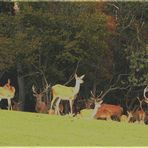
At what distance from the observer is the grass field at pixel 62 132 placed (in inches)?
264

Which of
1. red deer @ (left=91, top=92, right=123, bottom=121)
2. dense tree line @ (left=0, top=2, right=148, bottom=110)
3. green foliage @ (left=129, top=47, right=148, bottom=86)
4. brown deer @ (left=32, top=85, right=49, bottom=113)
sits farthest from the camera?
green foliage @ (left=129, top=47, right=148, bottom=86)

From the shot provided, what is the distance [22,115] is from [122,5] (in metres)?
9.14

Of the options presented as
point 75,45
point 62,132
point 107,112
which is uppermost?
point 75,45

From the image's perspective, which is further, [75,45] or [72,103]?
[75,45]

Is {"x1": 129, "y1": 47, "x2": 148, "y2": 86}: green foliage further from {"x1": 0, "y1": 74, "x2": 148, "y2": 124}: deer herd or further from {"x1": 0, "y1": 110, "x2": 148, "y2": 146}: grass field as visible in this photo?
{"x1": 0, "y1": 110, "x2": 148, "y2": 146}: grass field

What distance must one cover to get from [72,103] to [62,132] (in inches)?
311

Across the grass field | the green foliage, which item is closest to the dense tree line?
the green foliage

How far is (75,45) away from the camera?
15.7 metres

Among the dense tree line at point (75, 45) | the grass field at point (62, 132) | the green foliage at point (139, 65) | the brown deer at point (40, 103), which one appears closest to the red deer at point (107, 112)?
the brown deer at point (40, 103)

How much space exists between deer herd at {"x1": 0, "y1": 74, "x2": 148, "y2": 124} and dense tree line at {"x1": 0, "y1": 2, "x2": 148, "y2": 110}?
2.09 ft

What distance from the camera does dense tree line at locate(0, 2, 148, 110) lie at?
1562cm

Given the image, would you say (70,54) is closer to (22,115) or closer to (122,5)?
(122,5)

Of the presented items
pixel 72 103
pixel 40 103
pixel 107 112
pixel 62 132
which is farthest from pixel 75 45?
pixel 62 132

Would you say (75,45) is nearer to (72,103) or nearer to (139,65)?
(72,103)
